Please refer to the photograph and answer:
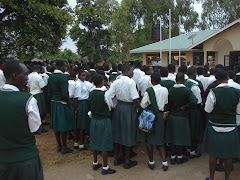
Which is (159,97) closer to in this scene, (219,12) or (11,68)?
(11,68)

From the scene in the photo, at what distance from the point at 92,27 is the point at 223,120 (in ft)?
94.9

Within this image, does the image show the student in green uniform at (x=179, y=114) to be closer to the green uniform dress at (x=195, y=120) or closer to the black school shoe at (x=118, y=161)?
the green uniform dress at (x=195, y=120)

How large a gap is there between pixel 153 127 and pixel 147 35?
33419mm

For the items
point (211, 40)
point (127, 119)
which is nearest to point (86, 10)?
point (211, 40)

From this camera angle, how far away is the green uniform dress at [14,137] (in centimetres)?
232

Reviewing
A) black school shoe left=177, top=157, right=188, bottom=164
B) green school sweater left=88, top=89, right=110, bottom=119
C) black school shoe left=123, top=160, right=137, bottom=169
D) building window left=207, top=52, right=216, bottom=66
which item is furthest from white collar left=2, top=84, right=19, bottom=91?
building window left=207, top=52, right=216, bottom=66

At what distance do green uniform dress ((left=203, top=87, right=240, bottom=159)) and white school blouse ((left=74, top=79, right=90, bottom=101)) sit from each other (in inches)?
115

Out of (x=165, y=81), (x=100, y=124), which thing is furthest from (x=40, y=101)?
(x=165, y=81)

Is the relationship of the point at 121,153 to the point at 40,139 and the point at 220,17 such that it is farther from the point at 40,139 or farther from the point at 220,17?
the point at 220,17

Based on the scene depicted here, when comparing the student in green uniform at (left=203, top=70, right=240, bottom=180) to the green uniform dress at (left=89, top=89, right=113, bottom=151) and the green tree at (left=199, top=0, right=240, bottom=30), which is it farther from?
the green tree at (left=199, top=0, right=240, bottom=30)

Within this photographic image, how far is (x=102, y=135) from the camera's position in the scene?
4.33m

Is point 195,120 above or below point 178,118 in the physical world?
below

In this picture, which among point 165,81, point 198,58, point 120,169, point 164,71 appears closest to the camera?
point 120,169

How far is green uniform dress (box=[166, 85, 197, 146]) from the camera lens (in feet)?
14.8
